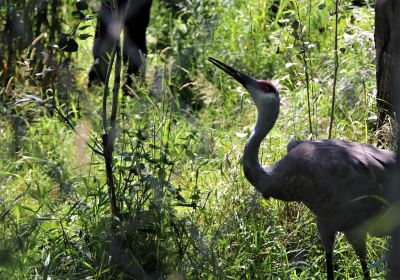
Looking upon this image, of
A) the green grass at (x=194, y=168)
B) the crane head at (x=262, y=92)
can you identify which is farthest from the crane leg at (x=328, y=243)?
the crane head at (x=262, y=92)

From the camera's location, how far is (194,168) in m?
5.50

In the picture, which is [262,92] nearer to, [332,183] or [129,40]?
[332,183]

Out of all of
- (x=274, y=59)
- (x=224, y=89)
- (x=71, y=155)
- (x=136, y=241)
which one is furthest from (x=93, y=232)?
(x=274, y=59)

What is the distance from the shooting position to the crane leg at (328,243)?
428 cm

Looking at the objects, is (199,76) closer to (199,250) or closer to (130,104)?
(130,104)

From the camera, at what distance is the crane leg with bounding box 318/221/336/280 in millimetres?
4278

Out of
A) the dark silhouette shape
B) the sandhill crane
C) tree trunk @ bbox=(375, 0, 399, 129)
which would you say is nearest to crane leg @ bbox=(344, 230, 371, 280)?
the sandhill crane

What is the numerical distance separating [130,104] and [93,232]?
2.24 metres

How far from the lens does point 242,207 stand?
16.0 ft

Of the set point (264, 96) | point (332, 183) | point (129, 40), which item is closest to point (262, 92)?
point (264, 96)

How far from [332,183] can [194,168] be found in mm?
1531

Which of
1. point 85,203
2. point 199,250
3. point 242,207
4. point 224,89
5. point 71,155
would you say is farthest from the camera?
point 224,89

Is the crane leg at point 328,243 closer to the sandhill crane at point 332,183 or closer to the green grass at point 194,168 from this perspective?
the sandhill crane at point 332,183

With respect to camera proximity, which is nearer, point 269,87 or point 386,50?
point 269,87
